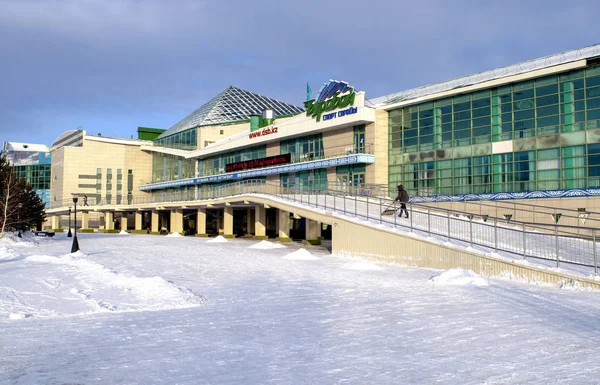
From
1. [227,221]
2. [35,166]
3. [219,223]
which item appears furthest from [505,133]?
[35,166]

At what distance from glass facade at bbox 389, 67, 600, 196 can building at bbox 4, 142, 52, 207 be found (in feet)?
230

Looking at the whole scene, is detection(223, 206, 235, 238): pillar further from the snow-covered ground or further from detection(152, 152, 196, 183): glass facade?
the snow-covered ground

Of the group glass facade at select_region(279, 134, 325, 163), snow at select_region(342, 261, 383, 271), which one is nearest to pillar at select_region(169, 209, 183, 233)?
glass facade at select_region(279, 134, 325, 163)

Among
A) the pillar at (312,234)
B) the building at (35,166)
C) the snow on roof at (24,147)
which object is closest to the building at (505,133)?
the pillar at (312,234)

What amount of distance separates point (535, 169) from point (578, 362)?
24221 mm

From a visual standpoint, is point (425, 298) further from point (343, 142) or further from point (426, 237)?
point (343, 142)

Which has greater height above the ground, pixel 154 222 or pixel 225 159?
pixel 225 159

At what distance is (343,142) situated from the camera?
3888 centimetres

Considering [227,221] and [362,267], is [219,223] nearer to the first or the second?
[227,221]

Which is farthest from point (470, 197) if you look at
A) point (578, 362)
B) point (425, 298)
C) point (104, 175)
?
point (104, 175)

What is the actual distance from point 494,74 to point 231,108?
36942 millimetres

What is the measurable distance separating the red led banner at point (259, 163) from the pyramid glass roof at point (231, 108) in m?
9.82

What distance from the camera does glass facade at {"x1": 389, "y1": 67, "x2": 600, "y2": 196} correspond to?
1054 inches

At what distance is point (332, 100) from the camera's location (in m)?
38.7
